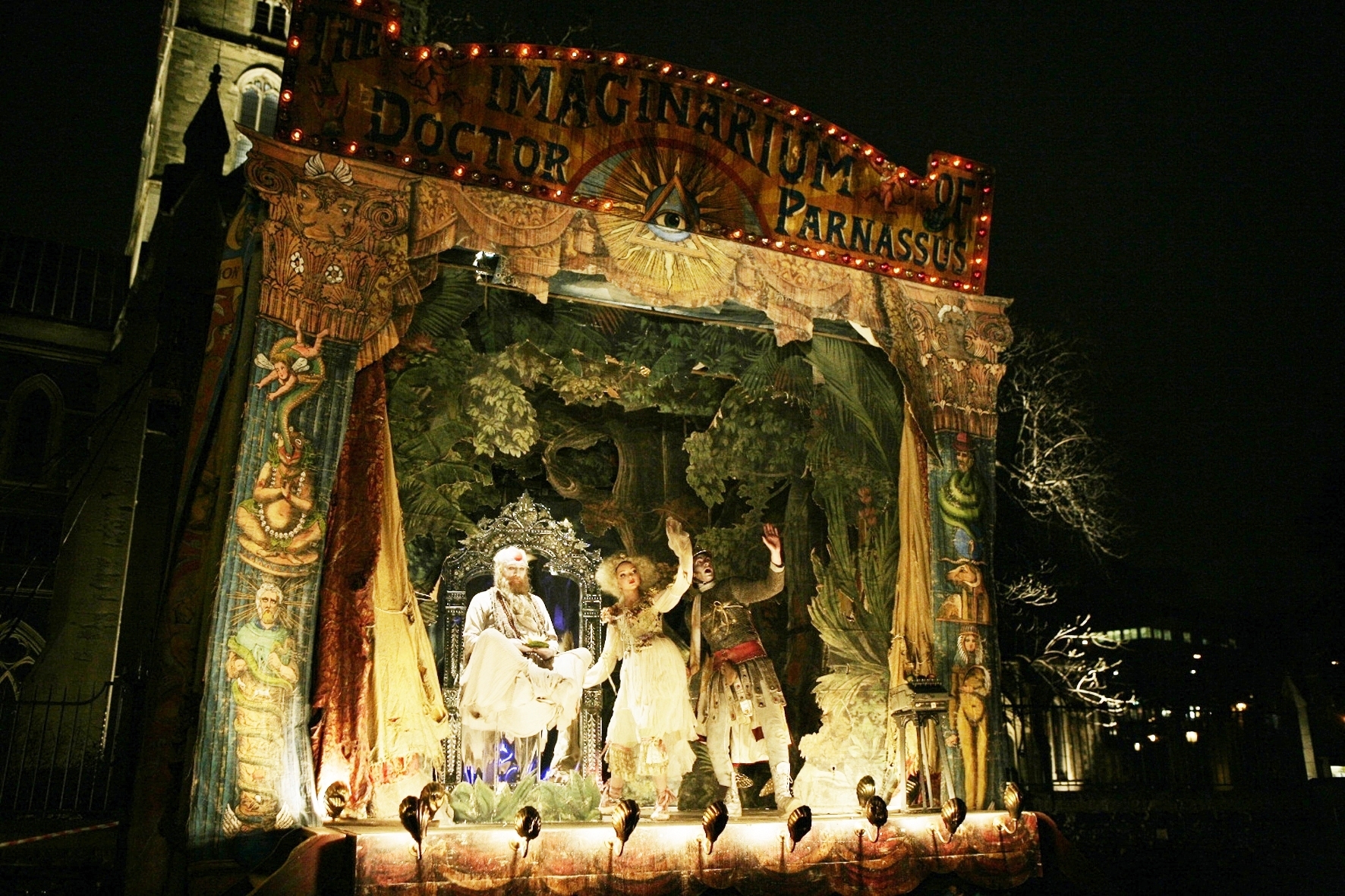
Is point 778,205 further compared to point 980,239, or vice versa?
point 980,239

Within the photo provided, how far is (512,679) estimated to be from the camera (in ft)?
30.5

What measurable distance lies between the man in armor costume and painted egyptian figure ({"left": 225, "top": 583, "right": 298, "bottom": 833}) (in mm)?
4231

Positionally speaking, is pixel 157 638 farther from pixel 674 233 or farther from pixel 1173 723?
pixel 1173 723

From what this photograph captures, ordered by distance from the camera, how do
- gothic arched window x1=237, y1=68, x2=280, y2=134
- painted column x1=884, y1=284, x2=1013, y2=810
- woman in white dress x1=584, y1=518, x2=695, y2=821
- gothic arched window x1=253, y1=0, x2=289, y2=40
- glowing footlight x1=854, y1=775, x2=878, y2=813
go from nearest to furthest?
glowing footlight x1=854, y1=775, x2=878, y2=813 < painted column x1=884, y1=284, x2=1013, y2=810 < woman in white dress x1=584, y1=518, x2=695, y2=821 < gothic arched window x1=237, y1=68, x2=280, y2=134 < gothic arched window x1=253, y1=0, x2=289, y2=40

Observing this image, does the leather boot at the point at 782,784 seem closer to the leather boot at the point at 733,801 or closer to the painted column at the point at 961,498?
the leather boot at the point at 733,801

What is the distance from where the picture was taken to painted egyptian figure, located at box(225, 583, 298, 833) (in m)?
6.86

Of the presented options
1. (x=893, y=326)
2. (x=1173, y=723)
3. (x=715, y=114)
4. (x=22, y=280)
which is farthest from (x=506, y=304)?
(x=22, y=280)

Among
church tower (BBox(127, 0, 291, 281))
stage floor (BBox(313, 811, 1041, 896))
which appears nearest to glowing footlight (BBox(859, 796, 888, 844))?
stage floor (BBox(313, 811, 1041, 896))

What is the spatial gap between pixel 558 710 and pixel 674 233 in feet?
14.1

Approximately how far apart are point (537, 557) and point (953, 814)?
424 centimetres

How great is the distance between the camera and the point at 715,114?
940 cm

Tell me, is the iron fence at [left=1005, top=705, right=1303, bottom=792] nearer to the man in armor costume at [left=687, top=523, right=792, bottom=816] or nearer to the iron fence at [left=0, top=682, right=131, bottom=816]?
the man in armor costume at [left=687, top=523, right=792, bottom=816]

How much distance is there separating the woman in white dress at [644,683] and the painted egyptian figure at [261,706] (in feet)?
10.4

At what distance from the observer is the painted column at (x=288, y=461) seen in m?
6.94
